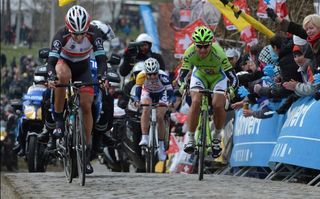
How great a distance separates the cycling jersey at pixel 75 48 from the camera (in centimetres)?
1359

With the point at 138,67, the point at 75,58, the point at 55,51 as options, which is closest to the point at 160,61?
the point at 138,67

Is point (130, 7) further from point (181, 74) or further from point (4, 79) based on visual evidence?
point (181, 74)

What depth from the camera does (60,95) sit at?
13.9m

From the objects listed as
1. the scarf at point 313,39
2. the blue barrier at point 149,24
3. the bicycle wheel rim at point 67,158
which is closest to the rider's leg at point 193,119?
the bicycle wheel rim at point 67,158

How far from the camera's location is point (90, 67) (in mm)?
14297

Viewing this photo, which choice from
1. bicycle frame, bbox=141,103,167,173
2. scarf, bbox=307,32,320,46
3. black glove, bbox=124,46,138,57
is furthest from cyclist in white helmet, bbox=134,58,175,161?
scarf, bbox=307,32,320,46

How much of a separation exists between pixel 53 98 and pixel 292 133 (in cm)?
308

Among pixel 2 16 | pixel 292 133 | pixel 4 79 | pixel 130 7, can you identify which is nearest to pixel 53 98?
pixel 292 133

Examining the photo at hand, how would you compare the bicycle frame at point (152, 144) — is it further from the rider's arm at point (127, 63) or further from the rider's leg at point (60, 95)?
the rider's leg at point (60, 95)

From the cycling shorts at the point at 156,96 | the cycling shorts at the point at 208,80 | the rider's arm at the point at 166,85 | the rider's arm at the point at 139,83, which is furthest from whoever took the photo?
the rider's arm at the point at 139,83

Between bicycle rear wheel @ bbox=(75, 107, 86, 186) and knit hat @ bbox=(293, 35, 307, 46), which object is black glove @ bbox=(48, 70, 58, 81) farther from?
knit hat @ bbox=(293, 35, 307, 46)

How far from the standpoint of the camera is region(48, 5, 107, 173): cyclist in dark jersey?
13336 mm

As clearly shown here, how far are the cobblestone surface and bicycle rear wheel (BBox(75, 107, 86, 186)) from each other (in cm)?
15

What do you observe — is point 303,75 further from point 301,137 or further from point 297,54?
point 301,137
